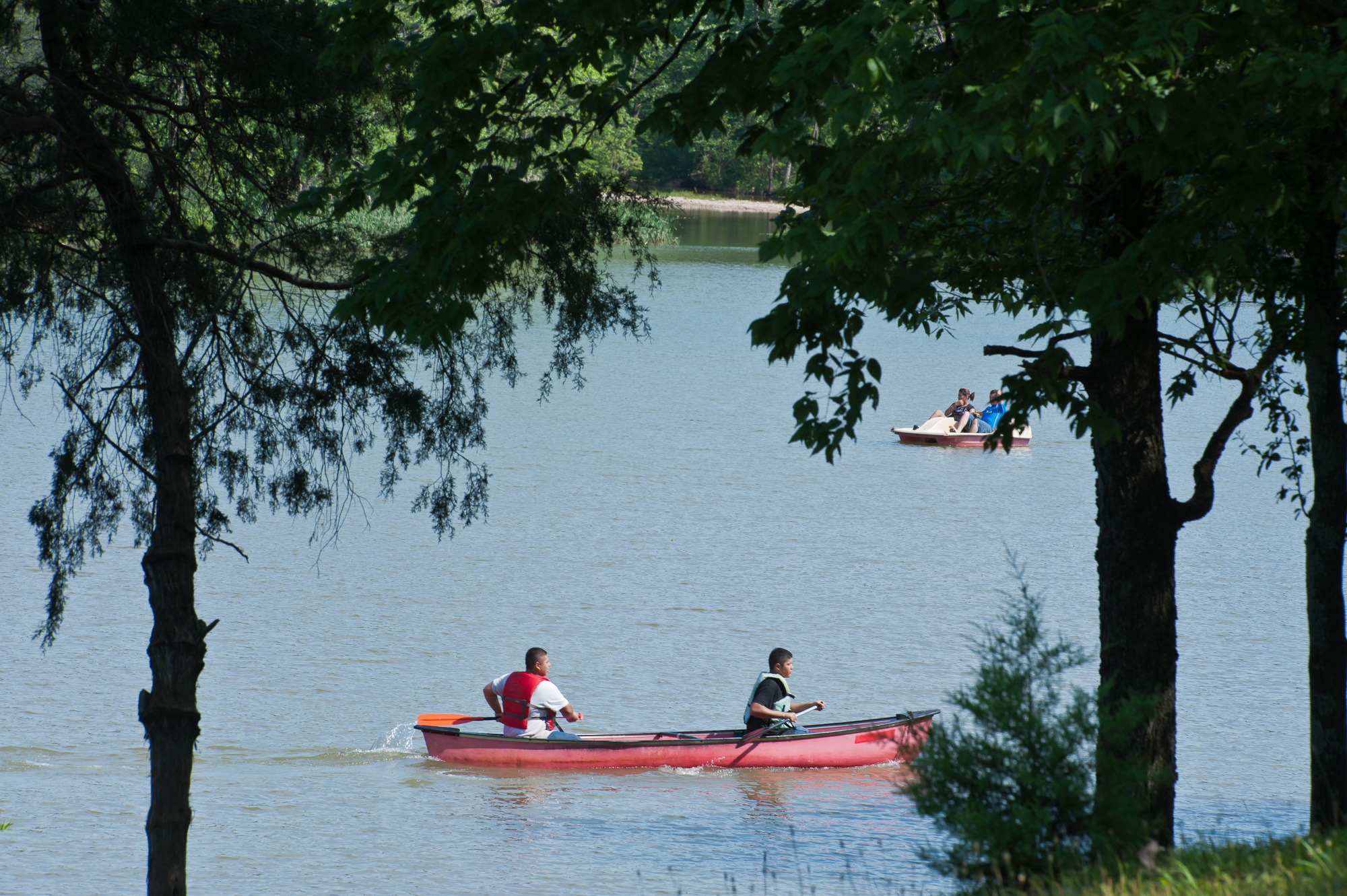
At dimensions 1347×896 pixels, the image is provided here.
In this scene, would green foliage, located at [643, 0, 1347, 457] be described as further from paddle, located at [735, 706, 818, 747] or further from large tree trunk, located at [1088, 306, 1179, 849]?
paddle, located at [735, 706, 818, 747]

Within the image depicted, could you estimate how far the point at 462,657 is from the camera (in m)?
16.9

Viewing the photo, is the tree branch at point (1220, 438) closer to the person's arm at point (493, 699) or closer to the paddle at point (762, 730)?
the paddle at point (762, 730)

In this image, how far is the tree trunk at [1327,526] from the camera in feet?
27.2

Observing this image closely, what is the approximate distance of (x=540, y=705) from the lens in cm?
1365

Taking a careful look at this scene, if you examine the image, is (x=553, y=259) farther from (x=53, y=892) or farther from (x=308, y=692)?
(x=308, y=692)

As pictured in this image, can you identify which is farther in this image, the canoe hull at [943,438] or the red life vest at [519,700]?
the canoe hull at [943,438]

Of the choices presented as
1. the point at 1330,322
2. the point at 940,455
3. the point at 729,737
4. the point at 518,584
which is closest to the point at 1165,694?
the point at 1330,322

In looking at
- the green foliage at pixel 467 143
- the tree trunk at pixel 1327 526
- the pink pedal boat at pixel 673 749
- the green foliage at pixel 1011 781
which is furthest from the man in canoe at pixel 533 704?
the green foliage at pixel 1011 781

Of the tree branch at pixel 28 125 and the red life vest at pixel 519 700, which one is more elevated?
the tree branch at pixel 28 125

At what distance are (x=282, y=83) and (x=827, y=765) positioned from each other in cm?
818

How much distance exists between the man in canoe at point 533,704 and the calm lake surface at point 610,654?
0.48 meters

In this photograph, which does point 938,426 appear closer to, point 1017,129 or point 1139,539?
point 1139,539

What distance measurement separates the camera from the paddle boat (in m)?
31.7

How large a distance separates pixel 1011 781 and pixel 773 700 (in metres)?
8.12
